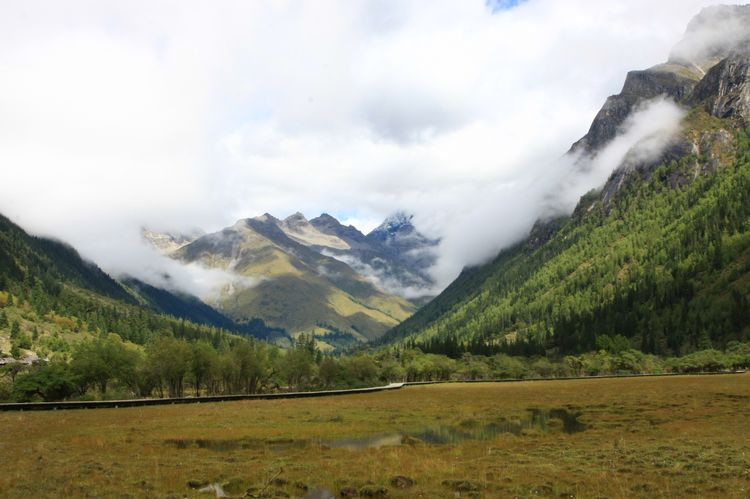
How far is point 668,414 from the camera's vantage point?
5606cm

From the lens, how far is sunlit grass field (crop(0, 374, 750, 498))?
25938mm

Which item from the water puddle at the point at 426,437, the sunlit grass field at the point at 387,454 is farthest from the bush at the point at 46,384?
the water puddle at the point at 426,437

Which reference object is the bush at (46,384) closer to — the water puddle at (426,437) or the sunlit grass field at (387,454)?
the sunlit grass field at (387,454)

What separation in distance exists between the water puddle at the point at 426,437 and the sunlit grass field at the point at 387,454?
176mm

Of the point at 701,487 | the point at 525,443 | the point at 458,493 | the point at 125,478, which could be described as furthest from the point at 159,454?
the point at 701,487

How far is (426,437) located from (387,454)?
1137 cm

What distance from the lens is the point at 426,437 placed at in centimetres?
4681

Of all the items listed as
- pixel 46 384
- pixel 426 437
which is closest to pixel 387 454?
pixel 426 437

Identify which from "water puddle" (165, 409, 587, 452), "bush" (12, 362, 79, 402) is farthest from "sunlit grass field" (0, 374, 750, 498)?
"bush" (12, 362, 79, 402)

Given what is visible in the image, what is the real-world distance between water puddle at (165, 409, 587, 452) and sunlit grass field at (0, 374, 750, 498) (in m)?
0.18

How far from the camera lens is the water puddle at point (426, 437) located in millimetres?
41438

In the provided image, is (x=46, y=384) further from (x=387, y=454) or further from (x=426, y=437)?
(x=387, y=454)

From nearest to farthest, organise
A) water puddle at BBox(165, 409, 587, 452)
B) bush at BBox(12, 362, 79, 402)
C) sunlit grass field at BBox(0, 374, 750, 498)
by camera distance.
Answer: sunlit grass field at BBox(0, 374, 750, 498) → water puddle at BBox(165, 409, 587, 452) → bush at BBox(12, 362, 79, 402)

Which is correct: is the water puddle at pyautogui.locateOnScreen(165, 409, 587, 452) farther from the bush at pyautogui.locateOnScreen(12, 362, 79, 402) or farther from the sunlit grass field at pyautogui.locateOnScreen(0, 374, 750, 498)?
the bush at pyautogui.locateOnScreen(12, 362, 79, 402)
